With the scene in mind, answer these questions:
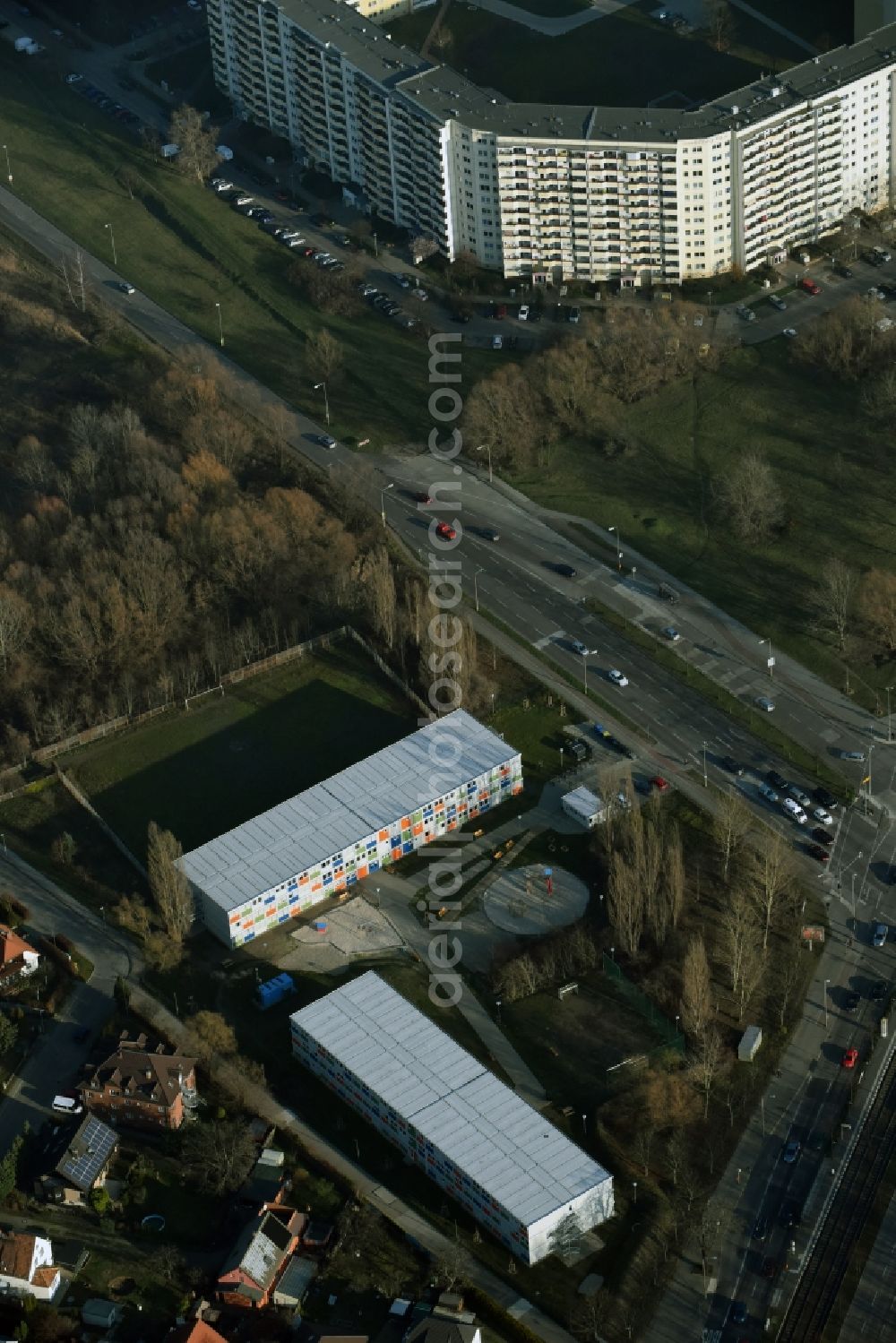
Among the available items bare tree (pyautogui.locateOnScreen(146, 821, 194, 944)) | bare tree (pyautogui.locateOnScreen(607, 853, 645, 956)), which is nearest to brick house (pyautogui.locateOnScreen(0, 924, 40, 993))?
bare tree (pyautogui.locateOnScreen(146, 821, 194, 944))

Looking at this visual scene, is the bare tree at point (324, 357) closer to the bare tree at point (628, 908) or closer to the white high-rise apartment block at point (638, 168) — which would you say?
the white high-rise apartment block at point (638, 168)

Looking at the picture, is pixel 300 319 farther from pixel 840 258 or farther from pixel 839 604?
pixel 839 604

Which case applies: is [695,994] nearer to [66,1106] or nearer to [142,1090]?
[142,1090]

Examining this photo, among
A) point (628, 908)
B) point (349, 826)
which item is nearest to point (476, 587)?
point (349, 826)

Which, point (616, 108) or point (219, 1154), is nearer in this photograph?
point (219, 1154)

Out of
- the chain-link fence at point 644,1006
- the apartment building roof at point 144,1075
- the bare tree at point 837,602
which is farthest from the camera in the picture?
the bare tree at point 837,602

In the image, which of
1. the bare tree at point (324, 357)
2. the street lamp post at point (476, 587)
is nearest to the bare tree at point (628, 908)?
the street lamp post at point (476, 587)
